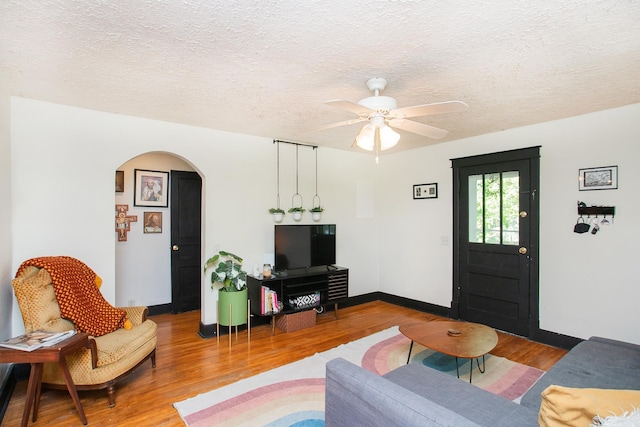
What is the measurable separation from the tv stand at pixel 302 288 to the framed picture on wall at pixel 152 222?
1.67 metres

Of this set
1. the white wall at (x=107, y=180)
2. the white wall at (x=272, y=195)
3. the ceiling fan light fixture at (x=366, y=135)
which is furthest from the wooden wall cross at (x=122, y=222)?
the ceiling fan light fixture at (x=366, y=135)

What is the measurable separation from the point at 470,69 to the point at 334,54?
100 cm

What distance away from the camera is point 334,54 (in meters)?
2.08

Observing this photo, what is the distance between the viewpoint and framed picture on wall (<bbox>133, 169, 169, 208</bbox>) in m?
4.57

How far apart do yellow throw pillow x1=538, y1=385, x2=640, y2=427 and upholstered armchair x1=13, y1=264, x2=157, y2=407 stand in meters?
2.70

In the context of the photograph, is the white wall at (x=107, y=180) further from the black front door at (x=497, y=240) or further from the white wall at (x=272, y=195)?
the black front door at (x=497, y=240)

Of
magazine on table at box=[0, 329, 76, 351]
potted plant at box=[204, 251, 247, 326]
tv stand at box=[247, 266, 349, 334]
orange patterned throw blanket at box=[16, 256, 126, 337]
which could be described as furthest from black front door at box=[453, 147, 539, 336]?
magazine on table at box=[0, 329, 76, 351]

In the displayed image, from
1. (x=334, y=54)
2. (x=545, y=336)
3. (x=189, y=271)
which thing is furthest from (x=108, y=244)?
(x=545, y=336)

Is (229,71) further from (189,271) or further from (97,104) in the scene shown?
(189,271)

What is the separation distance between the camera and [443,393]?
1865 millimetres

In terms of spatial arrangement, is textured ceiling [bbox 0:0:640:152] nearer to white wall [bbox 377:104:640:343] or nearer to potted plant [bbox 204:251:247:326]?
white wall [bbox 377:104:640:343]

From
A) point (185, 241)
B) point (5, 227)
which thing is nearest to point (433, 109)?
point (5, 227)

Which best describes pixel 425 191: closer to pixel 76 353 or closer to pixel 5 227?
pixel 76 353

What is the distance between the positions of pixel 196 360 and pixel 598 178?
14.5 ft
